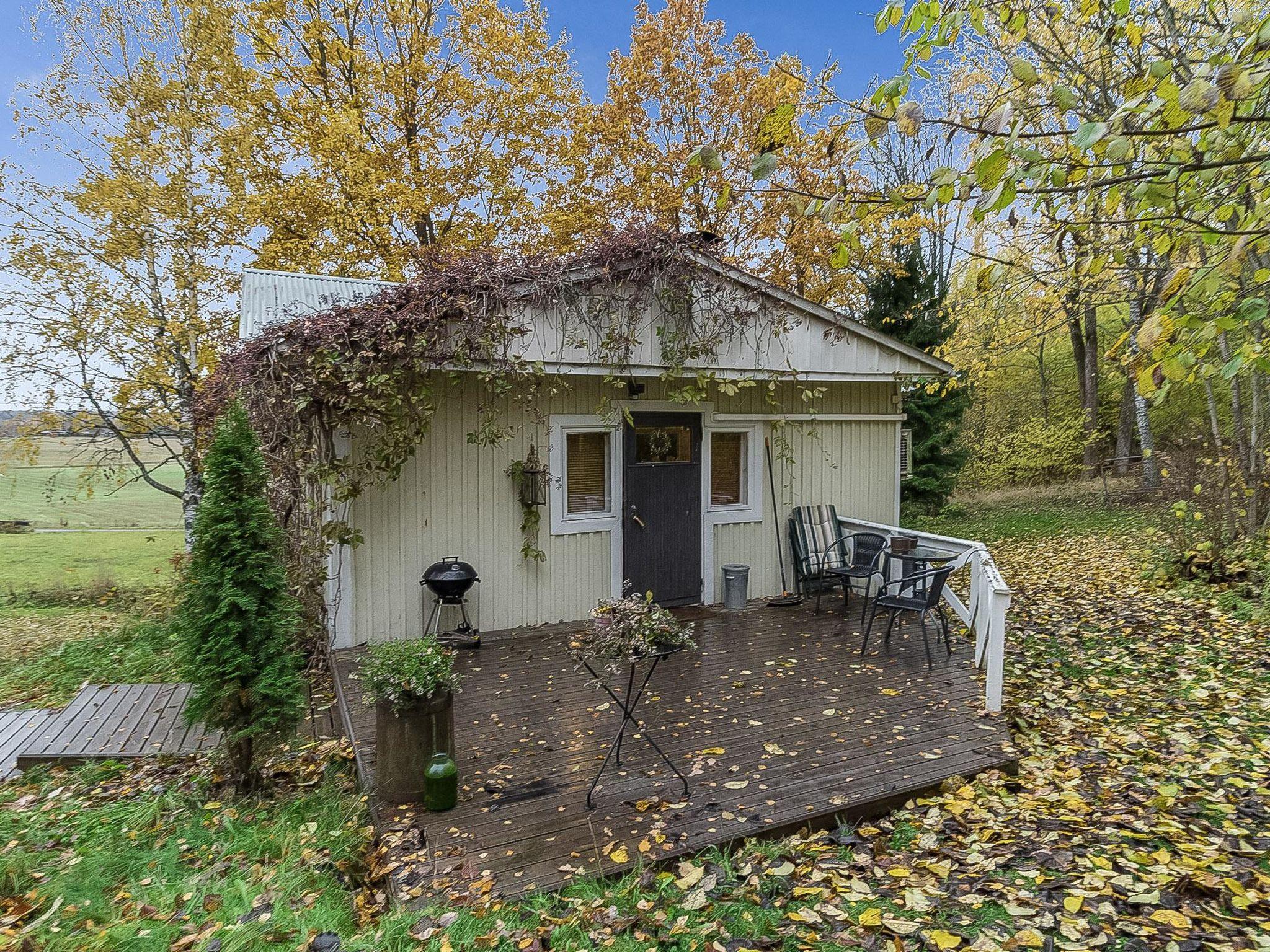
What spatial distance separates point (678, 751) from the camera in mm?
3721

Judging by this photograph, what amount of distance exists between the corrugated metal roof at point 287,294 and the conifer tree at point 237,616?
2526 millimetres

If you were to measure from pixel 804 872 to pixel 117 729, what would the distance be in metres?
4.46

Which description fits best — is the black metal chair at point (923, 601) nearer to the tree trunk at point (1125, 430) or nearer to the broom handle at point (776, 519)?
the broom handle at point (776, 519)

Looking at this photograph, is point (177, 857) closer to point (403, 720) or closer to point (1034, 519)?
point (403, 720)

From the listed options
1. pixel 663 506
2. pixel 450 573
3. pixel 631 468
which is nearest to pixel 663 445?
pixel 631 468

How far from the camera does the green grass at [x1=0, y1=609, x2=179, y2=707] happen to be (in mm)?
5551

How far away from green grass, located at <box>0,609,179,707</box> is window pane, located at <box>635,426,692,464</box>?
421cm

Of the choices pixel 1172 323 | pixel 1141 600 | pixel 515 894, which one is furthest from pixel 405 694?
pixel 1141 600

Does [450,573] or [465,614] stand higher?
[450,573]

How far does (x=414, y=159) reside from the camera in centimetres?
1172

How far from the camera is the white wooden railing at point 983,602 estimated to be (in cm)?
417

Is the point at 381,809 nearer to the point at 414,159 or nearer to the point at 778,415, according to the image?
the point at 778,415

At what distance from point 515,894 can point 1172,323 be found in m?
3.02

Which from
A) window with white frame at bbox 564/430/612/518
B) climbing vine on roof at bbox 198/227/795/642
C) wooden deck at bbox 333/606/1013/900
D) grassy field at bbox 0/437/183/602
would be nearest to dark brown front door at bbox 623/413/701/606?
window with white frame at bbox 564/430/612/518
